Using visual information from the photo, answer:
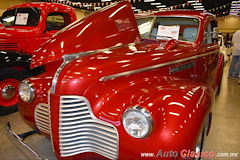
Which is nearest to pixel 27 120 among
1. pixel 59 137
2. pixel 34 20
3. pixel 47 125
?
→ pixel 47 125

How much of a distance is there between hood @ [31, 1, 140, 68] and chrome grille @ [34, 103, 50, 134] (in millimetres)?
439

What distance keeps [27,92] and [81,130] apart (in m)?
0.84

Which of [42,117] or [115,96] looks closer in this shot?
[115,96]

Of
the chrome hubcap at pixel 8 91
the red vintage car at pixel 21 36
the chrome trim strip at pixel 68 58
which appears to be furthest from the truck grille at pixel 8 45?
the chrome trim strip at pixel 68 58

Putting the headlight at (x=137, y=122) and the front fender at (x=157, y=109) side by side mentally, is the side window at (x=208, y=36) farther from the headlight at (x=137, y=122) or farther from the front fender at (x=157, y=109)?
the headlight at (x=137, y=122)

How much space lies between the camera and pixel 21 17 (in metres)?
4.74

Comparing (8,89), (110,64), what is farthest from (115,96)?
(8,89)

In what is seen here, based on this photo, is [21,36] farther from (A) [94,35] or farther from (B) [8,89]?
(A) [94,35]

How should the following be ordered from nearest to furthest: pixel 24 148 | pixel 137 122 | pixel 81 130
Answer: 1. pixel 137 122
2. pixel 81 130
3. pixel 24 148

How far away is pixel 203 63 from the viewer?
308 centimetres

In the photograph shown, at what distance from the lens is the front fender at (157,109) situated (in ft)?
4.82

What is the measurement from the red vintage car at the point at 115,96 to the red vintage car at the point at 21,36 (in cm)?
138

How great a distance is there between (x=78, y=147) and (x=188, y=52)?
1.69 m

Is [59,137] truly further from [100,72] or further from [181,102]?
[181,102]
